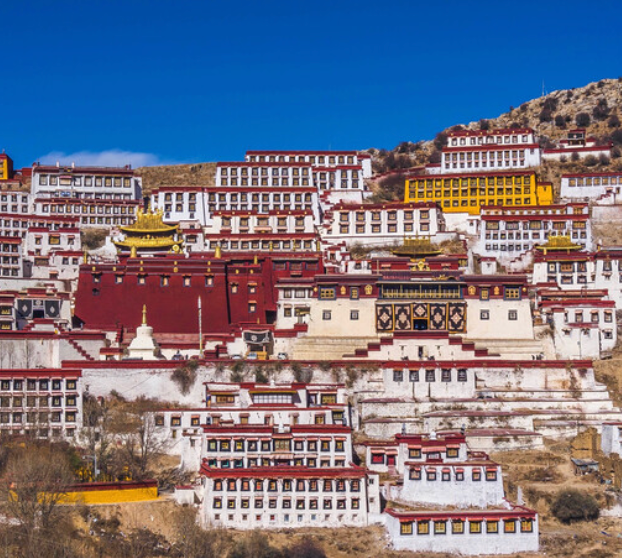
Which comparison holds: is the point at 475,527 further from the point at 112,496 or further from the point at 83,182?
the point at 83,182

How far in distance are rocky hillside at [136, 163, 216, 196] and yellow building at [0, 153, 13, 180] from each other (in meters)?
13.4

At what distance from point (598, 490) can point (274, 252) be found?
31466 millimetres

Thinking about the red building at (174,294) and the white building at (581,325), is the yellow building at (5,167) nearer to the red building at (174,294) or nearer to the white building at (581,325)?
the red building at (174,294)

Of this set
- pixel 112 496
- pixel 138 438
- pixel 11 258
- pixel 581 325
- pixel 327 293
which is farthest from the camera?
pixel 11 258

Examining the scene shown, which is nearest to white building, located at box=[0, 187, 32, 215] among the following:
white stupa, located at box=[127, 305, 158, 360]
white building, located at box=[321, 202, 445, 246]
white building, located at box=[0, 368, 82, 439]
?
white building, located at box=[321, 202, 445, 246]

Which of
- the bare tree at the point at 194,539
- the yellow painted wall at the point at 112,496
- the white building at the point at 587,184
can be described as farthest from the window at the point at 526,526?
the white building at the point at 587,184

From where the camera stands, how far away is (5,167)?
350 ft

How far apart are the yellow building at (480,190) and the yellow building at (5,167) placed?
3315cm

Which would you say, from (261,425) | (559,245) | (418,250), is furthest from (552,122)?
(261,425)

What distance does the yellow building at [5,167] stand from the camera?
349ft

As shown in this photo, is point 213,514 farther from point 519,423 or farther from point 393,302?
point 393,302

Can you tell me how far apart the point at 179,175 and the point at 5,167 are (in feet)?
65.6

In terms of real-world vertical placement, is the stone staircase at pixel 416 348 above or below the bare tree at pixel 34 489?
above

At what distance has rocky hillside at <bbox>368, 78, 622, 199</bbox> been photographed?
126562mm
